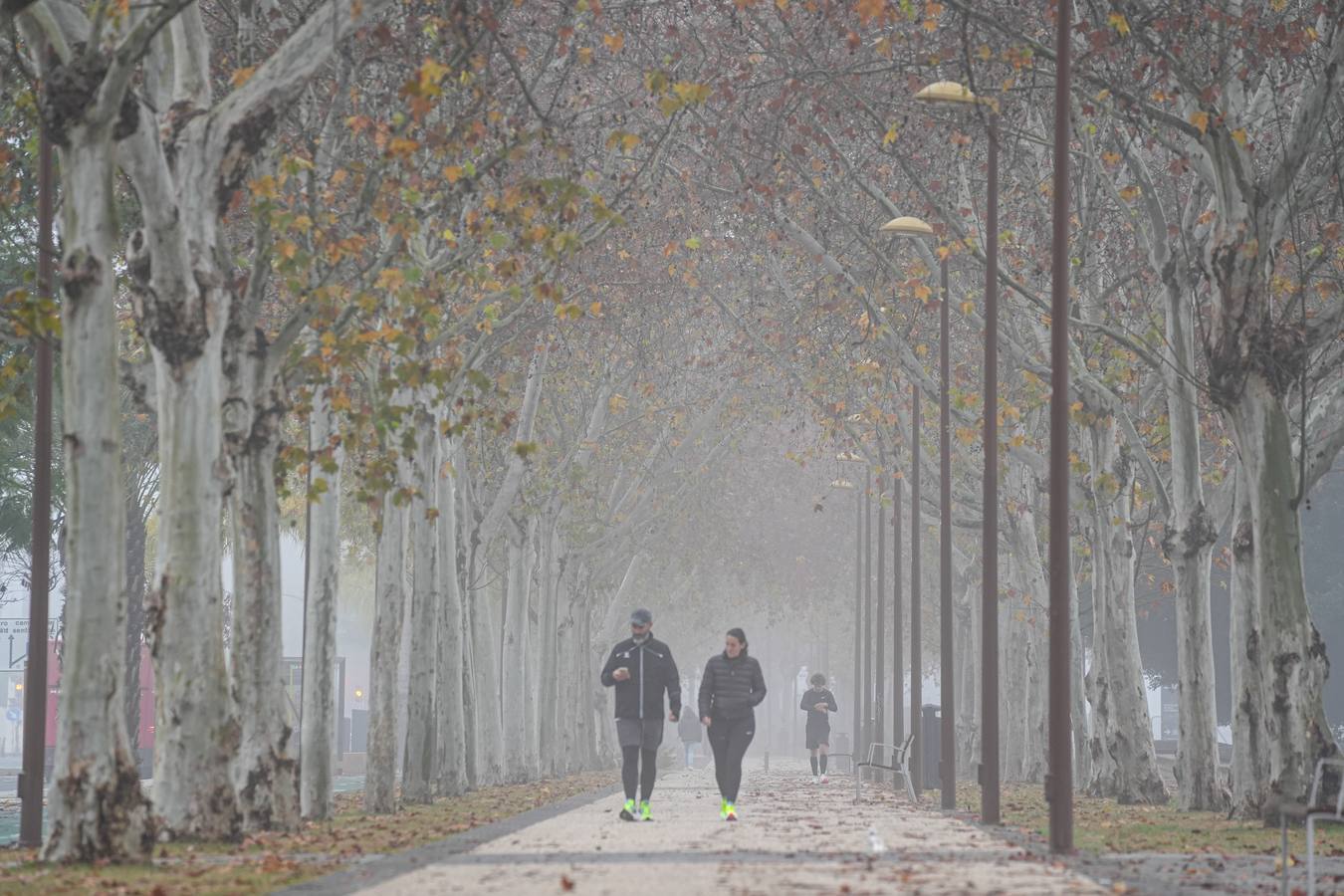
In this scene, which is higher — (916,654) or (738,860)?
(916,654)

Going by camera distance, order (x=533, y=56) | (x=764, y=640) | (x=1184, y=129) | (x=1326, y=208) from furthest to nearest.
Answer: (x=764, y=640)
(x=533, y=56)
(x=1326, y=208)
(x=1184, y=129)

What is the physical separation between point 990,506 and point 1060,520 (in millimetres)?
5642

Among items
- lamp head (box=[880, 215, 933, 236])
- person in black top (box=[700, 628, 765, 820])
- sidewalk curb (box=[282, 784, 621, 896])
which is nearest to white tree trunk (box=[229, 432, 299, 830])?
sidewalk curb (box=[282, 784, 621, 896])

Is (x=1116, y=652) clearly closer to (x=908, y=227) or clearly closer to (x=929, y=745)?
(x=908, y=227)

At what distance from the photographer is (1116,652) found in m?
27.6

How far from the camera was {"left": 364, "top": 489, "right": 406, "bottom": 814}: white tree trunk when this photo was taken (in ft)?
76.0

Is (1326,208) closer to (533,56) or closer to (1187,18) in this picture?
(1187,18)

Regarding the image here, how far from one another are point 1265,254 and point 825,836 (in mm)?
6948

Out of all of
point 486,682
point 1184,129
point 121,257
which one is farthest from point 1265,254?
point 486,682

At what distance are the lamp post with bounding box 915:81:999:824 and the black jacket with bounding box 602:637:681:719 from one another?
325cm

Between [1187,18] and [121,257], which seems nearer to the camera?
[1187,18]

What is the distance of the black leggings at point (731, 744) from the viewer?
20.6m

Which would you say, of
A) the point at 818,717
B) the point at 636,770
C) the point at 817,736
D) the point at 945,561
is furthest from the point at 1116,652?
the point at 817,736

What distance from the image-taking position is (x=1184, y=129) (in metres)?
19.9
